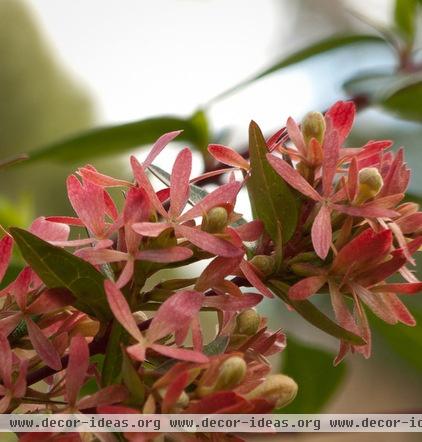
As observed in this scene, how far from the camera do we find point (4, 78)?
642 cm

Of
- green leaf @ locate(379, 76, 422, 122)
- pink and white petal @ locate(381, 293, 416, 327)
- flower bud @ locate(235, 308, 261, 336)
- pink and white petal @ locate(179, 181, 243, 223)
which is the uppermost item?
pink and white petal @ locate(179, 181, 243, 223)

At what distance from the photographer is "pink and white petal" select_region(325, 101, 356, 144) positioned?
445mm

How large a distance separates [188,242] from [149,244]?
0.9 inches

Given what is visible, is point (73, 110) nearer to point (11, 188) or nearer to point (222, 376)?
point (11, 188)

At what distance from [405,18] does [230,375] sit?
0.82 meters

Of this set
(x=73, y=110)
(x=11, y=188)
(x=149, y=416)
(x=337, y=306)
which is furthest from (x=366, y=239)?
(x=73, y=110)

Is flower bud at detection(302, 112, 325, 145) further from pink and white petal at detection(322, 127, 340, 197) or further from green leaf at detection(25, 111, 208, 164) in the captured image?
green leaf at detection(25, 111, 208, 164)

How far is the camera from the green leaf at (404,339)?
0.87 meters

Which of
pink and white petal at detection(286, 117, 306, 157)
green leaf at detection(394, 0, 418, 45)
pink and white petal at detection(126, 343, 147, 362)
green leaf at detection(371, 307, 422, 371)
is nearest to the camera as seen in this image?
pink and white petal at detection(126, 343, 147, 362)

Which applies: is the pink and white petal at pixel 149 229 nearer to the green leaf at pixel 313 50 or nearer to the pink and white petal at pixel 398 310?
the pink and white petal at pixel 398 310

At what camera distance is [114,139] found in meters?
0.90

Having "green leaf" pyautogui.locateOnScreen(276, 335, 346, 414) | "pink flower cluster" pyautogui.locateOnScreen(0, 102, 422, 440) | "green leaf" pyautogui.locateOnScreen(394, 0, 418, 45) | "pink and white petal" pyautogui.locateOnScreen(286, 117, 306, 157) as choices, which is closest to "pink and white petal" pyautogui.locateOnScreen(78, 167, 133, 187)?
"pink flower cluster" pyautogui.locateOnScreen(0, 102, 422, 440)

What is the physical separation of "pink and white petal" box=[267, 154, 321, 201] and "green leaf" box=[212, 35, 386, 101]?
0.50m

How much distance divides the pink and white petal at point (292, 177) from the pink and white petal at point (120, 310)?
0.12 metres
